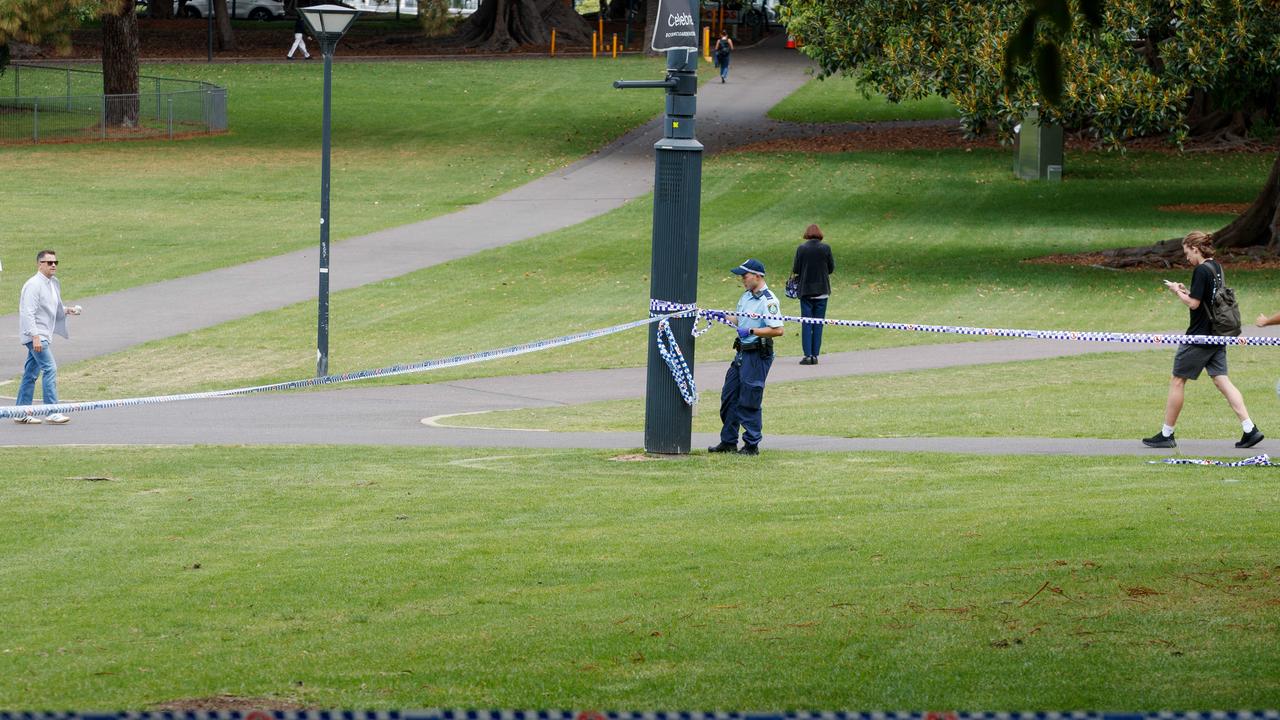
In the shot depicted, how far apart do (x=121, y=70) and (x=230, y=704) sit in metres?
44.9

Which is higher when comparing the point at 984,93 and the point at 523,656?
the point at 984,93

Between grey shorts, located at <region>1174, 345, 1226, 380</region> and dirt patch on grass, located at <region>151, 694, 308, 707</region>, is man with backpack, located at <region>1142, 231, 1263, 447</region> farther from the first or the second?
dirt patch on grass, located at <region>151, 694, 308, 707</region>

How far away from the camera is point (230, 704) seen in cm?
611

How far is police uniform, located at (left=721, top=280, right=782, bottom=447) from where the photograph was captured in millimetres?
13023

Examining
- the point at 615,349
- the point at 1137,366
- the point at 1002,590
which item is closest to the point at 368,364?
the point at 615,349

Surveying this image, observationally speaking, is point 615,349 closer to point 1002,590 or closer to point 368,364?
point 368,364

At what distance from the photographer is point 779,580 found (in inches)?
326

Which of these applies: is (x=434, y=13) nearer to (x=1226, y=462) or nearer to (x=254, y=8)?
(x=254, y=8)

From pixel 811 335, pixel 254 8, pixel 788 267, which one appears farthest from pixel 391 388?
pixel 254 8

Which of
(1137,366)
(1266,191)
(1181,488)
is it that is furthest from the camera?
(1266,191)

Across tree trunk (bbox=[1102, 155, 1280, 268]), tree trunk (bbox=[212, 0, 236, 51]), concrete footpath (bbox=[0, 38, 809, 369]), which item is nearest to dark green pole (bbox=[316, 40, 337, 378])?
concrete footpath (bbox=[0, 38, 809, 369])

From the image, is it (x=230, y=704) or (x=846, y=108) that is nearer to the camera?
(x=230, y=704)

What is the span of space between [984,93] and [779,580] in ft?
65.3

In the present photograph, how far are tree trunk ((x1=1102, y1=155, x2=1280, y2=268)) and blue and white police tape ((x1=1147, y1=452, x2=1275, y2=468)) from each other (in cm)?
1577
